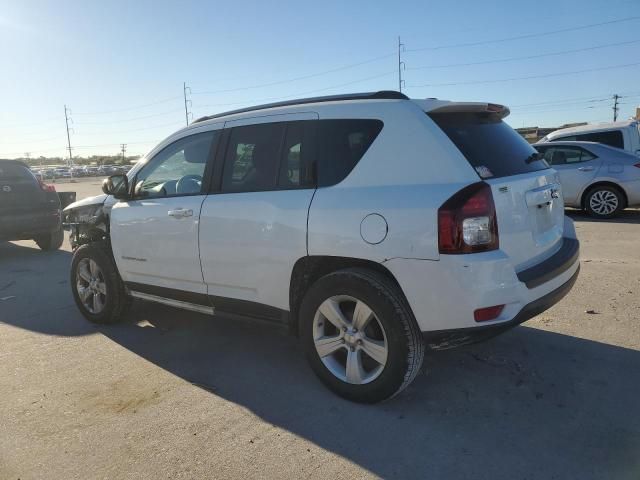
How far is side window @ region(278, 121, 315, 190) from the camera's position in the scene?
3.48m

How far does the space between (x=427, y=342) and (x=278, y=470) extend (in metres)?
1.08

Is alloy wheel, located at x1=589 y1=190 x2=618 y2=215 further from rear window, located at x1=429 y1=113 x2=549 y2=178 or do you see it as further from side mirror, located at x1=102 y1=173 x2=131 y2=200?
side mirror, located at x1=102 y1=173 x2=131 y2=200

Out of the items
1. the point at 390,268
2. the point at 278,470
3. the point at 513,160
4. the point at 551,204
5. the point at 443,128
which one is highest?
the point at 443,128

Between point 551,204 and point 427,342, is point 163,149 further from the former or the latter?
point 551,204

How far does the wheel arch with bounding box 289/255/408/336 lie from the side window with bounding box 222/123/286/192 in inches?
24.1

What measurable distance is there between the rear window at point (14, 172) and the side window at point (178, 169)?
5568mm

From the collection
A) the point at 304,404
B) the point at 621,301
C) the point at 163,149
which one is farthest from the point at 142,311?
the point at 621,301

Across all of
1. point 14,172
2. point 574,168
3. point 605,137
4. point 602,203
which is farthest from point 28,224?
point 605,137

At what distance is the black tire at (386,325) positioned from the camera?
3.01m

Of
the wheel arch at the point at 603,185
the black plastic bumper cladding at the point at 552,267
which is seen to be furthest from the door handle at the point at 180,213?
the wheel arch at the point at 603,185

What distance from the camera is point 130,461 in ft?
9.20

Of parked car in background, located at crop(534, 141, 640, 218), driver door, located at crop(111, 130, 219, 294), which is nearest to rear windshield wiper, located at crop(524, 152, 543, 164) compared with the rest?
driver door, located at crop(111, 130, 219, 294)

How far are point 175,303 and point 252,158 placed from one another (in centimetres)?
146

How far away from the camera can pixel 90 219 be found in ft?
16.7
